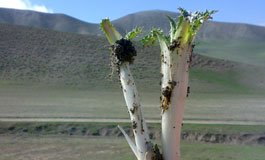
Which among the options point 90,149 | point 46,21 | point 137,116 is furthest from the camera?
point 46,21

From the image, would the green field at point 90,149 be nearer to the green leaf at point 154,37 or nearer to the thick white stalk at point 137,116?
the green leaf at point 154,37

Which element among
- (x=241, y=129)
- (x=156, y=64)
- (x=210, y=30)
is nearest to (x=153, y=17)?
(x=210, y=30)

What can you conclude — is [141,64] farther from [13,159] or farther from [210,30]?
[210,30]

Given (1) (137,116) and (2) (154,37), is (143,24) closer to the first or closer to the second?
(2) (154,37)

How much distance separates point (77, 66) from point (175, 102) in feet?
159

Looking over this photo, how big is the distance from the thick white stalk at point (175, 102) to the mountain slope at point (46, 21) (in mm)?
168008

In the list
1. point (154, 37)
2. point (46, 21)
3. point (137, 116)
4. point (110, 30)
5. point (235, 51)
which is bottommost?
point (137, 116)


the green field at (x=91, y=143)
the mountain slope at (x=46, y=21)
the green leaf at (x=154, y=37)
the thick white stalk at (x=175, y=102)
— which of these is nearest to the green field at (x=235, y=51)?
the mountain slope at (x=46, y=21)

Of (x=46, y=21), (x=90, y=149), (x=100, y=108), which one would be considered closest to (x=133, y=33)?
(x=90, y=149)

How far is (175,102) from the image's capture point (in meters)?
2.38

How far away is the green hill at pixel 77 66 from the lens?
4389 centimetres

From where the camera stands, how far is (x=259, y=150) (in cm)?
1027

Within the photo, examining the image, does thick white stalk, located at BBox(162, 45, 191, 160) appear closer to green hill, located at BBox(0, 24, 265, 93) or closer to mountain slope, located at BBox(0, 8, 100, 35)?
green hill, located at BBox(0, 24, 265, 93)

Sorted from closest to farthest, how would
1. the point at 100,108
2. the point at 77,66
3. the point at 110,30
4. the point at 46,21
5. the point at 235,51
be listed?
the point at 110,30, the point at 100,108, the point at 77,66, the point at 235,51, the point at 46,21
